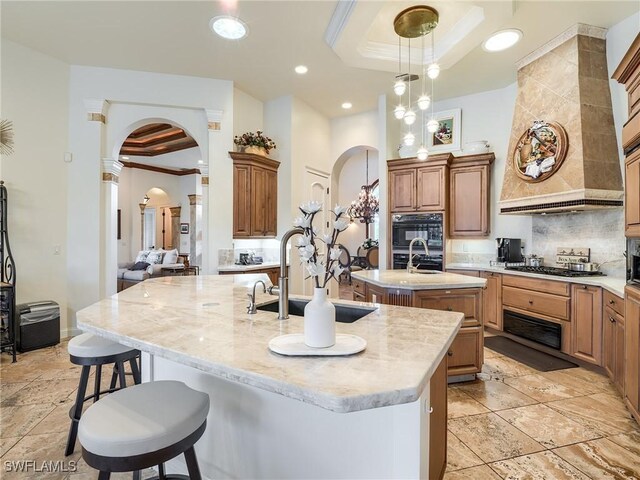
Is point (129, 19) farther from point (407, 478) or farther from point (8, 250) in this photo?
point (407, 478)

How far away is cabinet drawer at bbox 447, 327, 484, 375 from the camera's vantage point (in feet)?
9.11

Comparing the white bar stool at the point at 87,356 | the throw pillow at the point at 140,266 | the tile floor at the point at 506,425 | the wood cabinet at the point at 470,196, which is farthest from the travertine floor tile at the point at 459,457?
the throw pillow at the point at 140,266

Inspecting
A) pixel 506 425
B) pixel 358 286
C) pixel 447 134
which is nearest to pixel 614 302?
pixel 506 425

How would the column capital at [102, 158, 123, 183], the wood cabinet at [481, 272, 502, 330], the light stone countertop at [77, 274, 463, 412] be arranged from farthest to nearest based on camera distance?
1. the column capital at [102, 158, 123, 183]
2. the wood cabinet at [481, 272, 502, 330]
3. the light stone countertop at [77, 274, 463, 412]

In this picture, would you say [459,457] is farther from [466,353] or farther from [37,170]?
[37,170]

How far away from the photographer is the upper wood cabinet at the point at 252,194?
15.5 feet

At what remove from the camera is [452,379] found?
2.88m

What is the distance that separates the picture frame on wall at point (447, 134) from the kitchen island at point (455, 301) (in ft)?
10.0

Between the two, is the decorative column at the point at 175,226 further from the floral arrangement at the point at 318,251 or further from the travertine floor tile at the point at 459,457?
the floral arrangement at the point at 318,251

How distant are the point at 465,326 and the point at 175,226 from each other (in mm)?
9368

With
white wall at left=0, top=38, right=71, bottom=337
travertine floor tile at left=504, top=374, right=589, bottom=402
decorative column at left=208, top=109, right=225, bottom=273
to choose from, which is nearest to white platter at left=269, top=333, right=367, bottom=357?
travertine floor tile at left=504, top=374, right=589, bottom=402

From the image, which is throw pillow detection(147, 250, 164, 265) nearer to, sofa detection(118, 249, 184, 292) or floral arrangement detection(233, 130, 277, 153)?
sofa detection(118, 249, 184, 292)

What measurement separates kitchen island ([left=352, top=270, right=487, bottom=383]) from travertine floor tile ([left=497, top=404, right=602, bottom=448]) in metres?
0.48

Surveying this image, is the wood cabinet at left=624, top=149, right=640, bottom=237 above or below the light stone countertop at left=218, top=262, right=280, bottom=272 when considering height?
above
